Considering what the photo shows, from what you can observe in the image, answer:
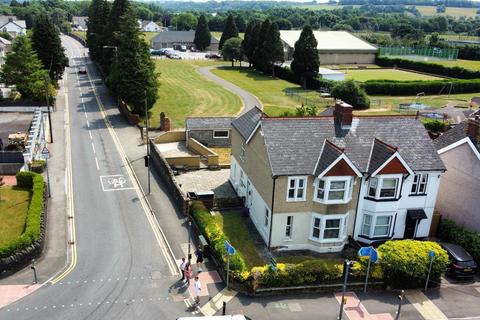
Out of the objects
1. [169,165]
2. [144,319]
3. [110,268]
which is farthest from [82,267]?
[169,165]

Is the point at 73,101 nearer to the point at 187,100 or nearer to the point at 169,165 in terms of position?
the point at 187,100

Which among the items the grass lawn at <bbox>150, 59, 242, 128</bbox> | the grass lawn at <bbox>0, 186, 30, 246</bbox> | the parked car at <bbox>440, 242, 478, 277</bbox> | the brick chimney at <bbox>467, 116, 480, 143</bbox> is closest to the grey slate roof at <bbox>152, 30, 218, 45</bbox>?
the grass lawn at <bbox>150, 59, 242, 128</bbox>

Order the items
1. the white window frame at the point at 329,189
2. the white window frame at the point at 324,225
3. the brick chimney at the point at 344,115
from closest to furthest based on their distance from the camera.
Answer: the white window frame at the point at 329,189 < the white window frame at the point at 324,225 < the brick chimney at the point at 344,115

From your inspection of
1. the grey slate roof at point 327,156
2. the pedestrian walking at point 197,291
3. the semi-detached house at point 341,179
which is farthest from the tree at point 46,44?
the pedestrian walking at point 197,291

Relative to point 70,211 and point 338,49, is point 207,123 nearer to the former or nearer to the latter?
point 70,211

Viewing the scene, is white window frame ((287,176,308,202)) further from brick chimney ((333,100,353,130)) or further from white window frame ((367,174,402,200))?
Answer: brick chimney ((333,100,353,130))

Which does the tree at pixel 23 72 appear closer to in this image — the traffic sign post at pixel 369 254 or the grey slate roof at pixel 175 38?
the traffic sign post at pixel 369 254
